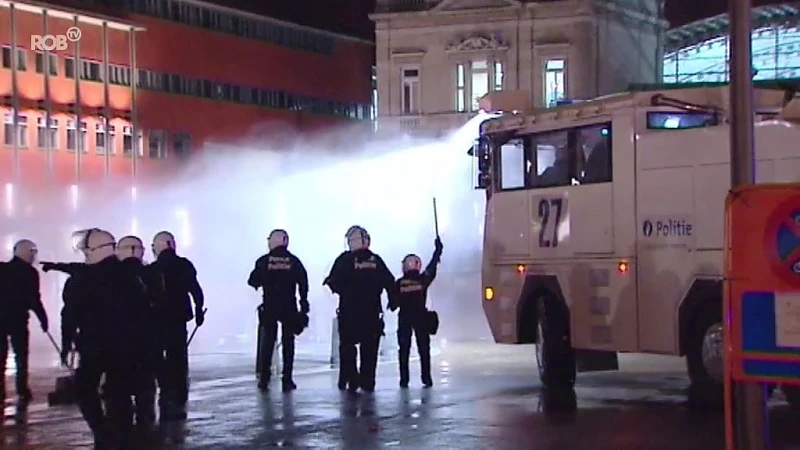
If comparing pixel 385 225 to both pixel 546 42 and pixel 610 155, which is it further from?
pixel 610 155

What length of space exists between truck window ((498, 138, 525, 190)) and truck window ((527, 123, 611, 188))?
0.20 metres

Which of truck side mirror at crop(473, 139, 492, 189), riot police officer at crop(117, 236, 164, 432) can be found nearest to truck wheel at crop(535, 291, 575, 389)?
truck side mirror at crop(473, 139, 492, 189)

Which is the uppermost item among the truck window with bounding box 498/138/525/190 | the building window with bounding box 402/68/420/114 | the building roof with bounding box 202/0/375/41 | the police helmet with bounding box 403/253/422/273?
the building roof with bounding box 202/0/375/41

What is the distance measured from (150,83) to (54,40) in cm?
576

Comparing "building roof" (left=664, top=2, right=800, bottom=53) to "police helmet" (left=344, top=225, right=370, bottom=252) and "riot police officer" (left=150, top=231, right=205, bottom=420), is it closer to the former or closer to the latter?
"police helmet" (left=344, top=225, right=370, bottom=252)

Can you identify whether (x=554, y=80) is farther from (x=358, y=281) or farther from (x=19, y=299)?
(x=19, y=299)

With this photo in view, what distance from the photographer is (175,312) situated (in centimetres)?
1698

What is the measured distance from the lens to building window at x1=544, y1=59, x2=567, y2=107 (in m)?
55.3

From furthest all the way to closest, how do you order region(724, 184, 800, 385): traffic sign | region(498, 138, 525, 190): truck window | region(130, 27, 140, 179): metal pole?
1. region(130, 27, 140, 179): metal pole
2. region(498, 138, 525, 190): truck window
3. region(724, 184, 800, 385): traffic sign

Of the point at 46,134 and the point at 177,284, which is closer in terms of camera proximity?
the point at 177,284

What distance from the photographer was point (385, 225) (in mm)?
45000

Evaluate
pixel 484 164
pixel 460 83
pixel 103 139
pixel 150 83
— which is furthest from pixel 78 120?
pixel 484 164

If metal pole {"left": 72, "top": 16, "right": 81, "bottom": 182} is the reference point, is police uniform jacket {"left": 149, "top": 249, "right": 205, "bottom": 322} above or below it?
below

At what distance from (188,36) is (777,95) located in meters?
49.1
